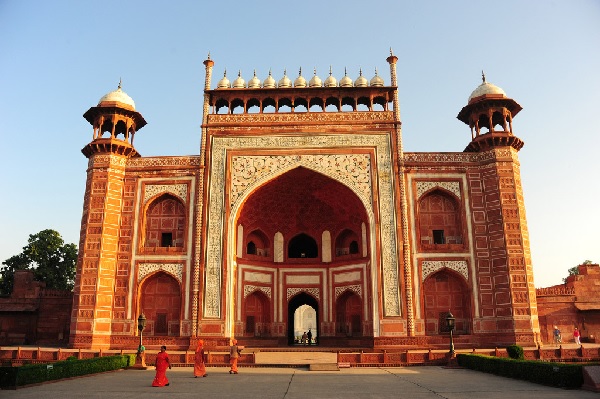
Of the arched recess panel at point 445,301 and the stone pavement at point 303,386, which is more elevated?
the arched recess panel at point 445,301

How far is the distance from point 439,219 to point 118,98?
1534 cm

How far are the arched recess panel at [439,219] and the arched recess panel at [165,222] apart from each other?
10.4 metres

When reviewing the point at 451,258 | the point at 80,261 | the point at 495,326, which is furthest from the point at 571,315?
the point at 80,261

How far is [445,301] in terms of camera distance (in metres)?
19.7

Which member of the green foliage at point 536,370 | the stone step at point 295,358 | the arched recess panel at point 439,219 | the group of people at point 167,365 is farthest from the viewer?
the arched recess panel at point 439,219

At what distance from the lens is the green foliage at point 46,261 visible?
107 ft

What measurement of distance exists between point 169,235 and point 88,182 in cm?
417

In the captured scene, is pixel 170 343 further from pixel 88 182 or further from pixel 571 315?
pixel 571 315

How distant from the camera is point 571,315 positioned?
21156mm

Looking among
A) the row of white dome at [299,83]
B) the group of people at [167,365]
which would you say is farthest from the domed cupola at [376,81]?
the group of people at [167,365]

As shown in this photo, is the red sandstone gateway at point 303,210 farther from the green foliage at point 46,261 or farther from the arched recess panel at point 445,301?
the green foliage at point 46,261

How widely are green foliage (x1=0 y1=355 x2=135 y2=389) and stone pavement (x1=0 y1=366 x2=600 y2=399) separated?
0.27 meters

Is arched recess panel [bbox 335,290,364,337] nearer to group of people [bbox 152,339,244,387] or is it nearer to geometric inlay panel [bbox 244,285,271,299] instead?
geometric inlay panel [bbox 244,285,271,299]

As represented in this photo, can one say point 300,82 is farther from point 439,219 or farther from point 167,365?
point 167,365
